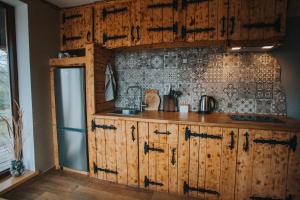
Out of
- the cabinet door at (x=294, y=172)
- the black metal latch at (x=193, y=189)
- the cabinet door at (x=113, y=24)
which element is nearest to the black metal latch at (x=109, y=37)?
the cabinet door at (x=113, y=24)

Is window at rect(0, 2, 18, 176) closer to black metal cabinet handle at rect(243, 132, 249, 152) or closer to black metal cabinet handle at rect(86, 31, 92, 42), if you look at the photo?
black metal cabinet handle at rect(86, 31, 92, 42)

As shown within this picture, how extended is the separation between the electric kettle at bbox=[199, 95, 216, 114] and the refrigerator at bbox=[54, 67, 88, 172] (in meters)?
1.64

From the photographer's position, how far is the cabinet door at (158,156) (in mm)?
1925

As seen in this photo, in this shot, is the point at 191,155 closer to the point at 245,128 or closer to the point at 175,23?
the point at 245,128

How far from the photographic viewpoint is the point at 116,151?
2.17 meters

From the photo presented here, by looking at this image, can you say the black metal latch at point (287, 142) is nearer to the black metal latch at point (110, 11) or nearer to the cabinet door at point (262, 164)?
the cabinet door at point (262, 164)

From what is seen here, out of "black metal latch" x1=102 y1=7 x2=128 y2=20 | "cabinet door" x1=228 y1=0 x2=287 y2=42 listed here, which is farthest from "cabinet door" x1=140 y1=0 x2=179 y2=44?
"cabinet door" x1=228 y1=0 x2=287 y2=42

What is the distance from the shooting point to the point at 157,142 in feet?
6.47

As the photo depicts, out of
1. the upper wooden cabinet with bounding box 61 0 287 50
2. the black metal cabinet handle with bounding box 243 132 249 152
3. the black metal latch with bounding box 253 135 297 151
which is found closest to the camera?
the black metal latch with bounding box 253 135 297 151

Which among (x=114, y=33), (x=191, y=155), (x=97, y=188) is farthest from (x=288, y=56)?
(x=97, y=188)

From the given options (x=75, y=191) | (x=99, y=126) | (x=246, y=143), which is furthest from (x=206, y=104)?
(x=75, y=191)

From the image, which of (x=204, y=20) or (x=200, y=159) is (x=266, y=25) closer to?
(x=204, y=20)

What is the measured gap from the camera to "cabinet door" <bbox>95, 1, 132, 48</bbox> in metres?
2.21

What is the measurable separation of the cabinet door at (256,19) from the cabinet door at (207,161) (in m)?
1.09
